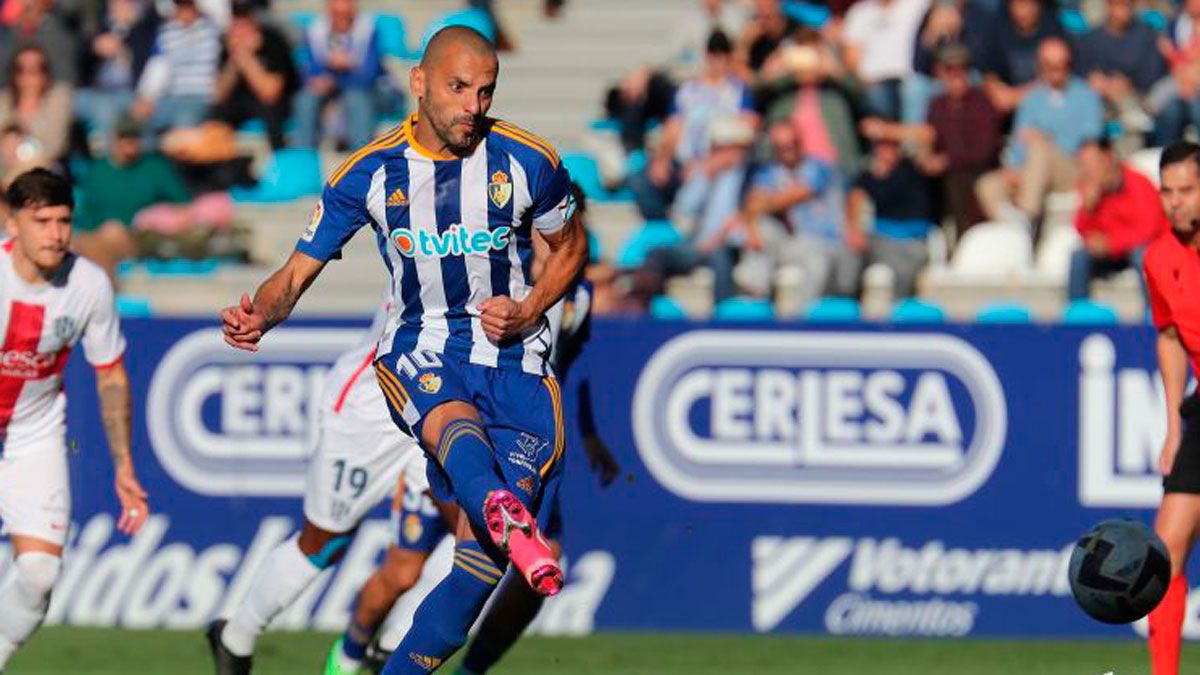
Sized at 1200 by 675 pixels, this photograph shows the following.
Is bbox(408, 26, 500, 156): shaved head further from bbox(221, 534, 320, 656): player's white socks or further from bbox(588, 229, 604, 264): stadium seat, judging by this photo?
bbox(588, 229, 604, 264): stadium seat

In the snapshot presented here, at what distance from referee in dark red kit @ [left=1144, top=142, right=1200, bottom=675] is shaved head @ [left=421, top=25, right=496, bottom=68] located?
2.80m

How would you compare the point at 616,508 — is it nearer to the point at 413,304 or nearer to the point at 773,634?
the point at 773,634

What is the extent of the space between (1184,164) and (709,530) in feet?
13.1

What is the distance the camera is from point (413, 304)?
7805 mm

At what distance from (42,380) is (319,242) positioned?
7.16 feet

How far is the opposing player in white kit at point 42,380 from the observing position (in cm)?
902

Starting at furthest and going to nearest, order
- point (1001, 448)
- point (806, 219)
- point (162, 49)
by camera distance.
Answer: point (162, 49) < point (806, 219) < point (1001, 448)

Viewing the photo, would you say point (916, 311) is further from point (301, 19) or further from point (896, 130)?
point (301, 19)

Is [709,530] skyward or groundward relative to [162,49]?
groundward

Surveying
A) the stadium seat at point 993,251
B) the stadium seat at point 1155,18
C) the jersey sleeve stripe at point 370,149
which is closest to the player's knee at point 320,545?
the jersey sleeve stripe at point 370,149

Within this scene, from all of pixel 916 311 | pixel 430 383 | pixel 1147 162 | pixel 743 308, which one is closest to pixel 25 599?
pixel 430 383

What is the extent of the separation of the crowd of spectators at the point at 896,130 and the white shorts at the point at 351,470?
5.01 meters

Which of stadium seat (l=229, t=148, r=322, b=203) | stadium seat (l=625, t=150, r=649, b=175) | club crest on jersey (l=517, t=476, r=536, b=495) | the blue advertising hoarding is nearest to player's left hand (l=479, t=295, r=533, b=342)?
club crest on jersey (l=517, t=476, r=536, b=495)

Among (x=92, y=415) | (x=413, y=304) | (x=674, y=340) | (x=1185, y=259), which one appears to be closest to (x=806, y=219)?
(x=674, y=340)
